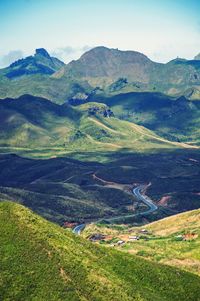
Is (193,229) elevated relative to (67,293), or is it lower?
lower

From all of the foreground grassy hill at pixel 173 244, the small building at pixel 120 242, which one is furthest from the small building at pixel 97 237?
the small building at pixel 120 242

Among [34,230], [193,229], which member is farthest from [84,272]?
[193,229]

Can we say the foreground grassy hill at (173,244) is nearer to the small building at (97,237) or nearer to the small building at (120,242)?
the small building at (120,242)

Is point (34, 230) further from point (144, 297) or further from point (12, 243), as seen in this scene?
point (144, 297)

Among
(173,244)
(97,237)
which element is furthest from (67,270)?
(97,237)

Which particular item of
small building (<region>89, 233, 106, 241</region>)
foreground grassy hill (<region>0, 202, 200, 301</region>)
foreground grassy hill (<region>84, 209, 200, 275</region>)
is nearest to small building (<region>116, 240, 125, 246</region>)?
foreground grassy hill (<region>84, 209, 200, 275</region>)

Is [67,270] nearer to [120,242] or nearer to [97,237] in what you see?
[120,242]
